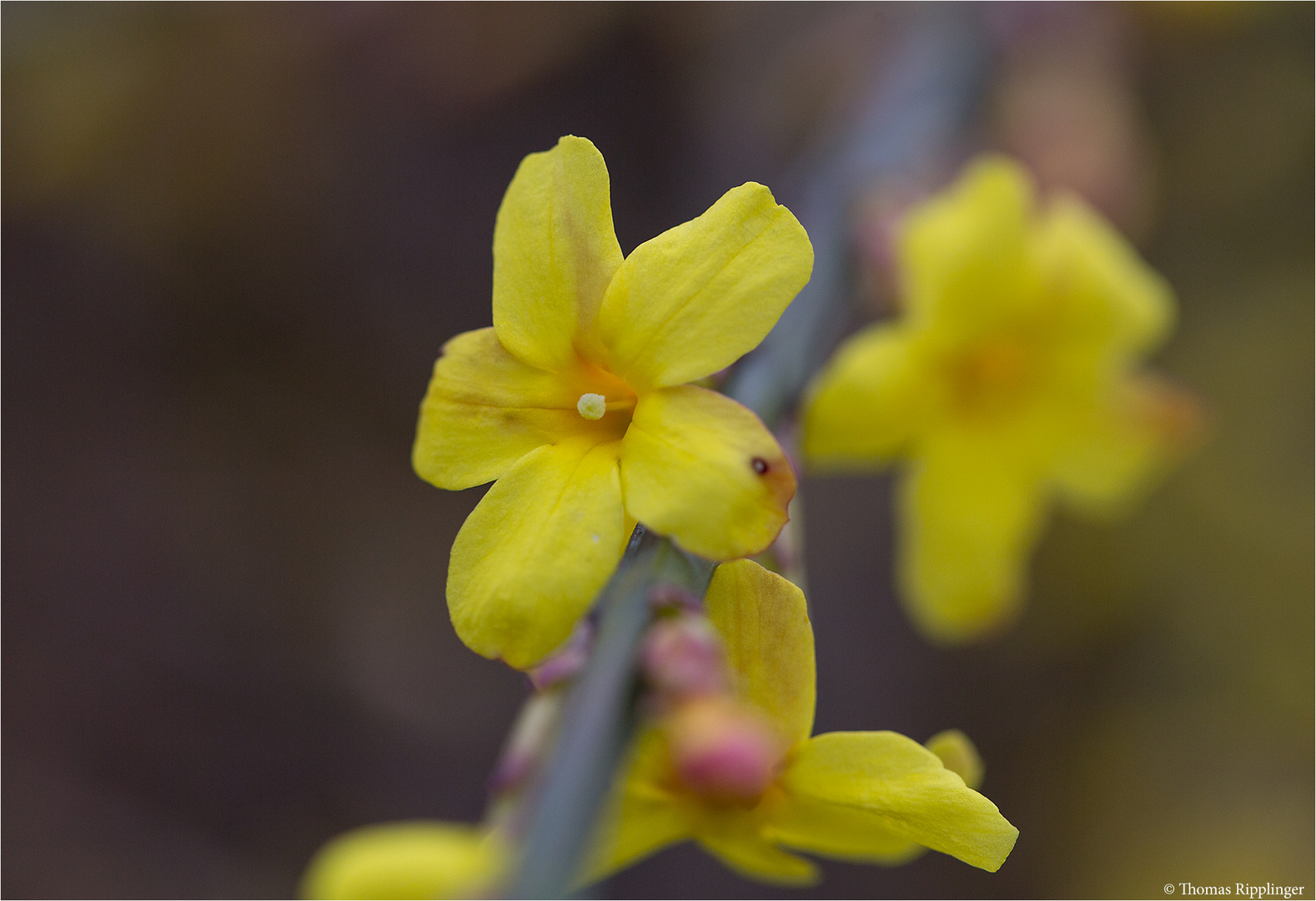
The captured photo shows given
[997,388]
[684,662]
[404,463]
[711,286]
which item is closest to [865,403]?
[997,388]

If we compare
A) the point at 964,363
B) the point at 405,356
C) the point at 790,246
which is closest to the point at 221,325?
the point at 405,356

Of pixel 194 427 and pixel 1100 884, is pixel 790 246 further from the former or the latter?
pixel 1100 884

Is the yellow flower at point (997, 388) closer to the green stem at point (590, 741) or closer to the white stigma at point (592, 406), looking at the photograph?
the white stigma at point (592, 406)

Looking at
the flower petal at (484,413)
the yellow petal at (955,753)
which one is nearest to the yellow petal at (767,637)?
the yellow petal at (955,753)

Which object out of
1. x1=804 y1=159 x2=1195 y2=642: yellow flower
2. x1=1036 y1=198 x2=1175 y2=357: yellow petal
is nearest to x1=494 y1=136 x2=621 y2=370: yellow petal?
x1=804 y1=159 x2=1195 y2=642: yellow flower

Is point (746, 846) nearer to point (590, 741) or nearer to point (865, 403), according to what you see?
point (590, 741)

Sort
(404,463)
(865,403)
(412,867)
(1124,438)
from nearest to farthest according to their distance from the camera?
(412,867)
(865,403)
(1124,438)
(404,463)
